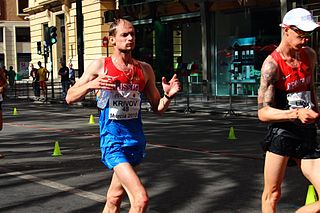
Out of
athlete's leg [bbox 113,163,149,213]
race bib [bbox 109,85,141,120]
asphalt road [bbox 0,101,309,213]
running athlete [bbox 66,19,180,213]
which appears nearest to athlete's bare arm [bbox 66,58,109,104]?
running athlete [bbox 66,19,180,213]

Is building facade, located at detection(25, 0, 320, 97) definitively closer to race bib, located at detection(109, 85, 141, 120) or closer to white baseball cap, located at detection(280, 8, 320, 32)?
white baseball cap, located at detection(280, 8, 320, 32)

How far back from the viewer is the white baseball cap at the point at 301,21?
4.27 m

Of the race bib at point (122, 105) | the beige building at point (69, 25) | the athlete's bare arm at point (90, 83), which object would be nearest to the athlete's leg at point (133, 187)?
the race bib at point (122, 105)

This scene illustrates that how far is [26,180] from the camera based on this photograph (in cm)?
768

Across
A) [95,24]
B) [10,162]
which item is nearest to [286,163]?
[10,162]

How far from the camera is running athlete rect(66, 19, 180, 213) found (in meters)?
4.45

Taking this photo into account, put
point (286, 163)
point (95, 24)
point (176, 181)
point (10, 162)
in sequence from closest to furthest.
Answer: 1. point (286, 163)
2. point (176, 181)
3. point (10, 162)
4. point (95, 24)

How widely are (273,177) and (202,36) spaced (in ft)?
75.8

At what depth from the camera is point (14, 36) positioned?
64.8 metres

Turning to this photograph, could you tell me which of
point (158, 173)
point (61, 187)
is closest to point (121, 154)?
point (61, 187)

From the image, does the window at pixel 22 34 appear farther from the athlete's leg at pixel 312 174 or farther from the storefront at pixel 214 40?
the athlete's leg at pixel 312 174

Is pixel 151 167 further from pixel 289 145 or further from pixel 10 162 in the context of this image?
pixel 289 145

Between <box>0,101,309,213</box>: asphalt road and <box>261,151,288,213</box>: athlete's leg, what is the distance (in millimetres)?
1309

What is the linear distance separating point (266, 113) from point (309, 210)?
2.70ft
